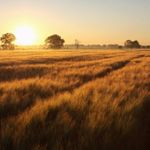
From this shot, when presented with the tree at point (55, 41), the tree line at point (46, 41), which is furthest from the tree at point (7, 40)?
the tree at point (55, 41)

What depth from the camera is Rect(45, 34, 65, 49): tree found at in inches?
5564

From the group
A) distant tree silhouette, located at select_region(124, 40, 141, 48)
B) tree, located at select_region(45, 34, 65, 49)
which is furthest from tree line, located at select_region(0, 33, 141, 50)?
distant tree silhouette, located at select_region(124, 40, 141, 48)

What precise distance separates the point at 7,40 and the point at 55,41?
79.2 feet

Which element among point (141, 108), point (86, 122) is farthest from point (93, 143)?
point (141, 108)

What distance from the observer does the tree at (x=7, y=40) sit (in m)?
136

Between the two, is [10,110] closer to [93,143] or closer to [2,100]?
[2,100]

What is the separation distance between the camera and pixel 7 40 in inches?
5389

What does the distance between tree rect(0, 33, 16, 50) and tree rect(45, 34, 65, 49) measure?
18108 mm

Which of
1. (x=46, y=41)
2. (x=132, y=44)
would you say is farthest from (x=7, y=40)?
(x=132, y=44)

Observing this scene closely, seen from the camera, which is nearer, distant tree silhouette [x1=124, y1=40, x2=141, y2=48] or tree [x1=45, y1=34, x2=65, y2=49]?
tree [x1=45, y1=34, x2=65, y2=49]

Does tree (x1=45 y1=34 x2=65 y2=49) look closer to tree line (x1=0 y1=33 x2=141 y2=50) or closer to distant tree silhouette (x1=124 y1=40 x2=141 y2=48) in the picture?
tree line (x1=0 y1=33 x2=141 y2=50)

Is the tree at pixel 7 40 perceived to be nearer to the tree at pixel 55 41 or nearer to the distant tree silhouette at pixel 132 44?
the tree at pixel 55 41

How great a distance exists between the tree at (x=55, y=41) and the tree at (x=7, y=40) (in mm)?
18108

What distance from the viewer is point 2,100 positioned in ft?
22.7
